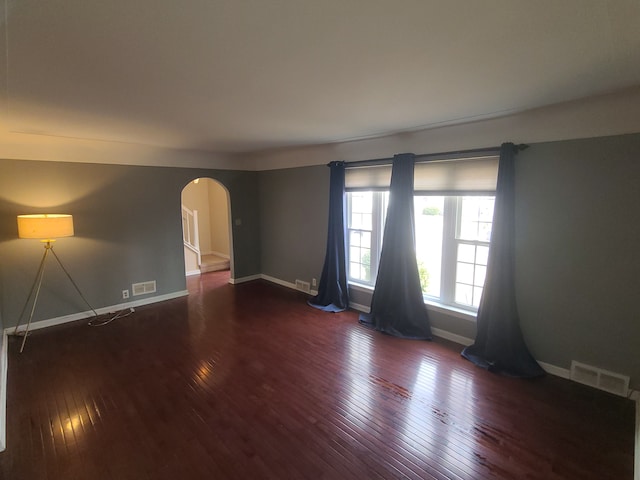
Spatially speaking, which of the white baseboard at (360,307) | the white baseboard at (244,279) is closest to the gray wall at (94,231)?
the white baseboard at (244,279)

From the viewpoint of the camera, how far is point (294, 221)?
554cm

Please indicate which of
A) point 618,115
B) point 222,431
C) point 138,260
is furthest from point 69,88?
point 618,115

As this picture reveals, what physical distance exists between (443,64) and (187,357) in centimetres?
352

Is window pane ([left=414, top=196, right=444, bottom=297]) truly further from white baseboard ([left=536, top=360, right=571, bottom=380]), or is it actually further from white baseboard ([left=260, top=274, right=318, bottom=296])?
white baseboard ([left=260, top=274, right=318, bottom=296])

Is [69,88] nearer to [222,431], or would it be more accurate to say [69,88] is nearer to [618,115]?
[222,431]

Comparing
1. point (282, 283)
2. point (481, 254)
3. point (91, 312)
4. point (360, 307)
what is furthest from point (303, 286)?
point (91, 312)

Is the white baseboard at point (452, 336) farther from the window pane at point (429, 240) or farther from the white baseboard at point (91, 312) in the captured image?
the white baseboard at point (91, 312)

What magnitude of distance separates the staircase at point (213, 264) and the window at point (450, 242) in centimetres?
445

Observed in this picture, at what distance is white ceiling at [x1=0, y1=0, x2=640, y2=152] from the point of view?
125 cm

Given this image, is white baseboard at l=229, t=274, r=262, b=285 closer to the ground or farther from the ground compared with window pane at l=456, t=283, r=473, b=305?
closer to the ground

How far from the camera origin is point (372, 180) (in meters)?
4.20

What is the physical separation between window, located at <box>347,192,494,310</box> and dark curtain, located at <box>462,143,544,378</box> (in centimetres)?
26

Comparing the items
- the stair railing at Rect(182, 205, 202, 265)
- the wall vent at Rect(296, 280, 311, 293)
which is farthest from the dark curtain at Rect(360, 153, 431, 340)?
the stair railing at Rect(182, 205, 202, 265)

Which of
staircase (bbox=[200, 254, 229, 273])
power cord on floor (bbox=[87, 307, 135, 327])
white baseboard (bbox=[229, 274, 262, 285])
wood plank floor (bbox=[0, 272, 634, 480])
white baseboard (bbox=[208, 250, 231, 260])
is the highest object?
white baseboard (bbox=[208, 250, 231, 260])
